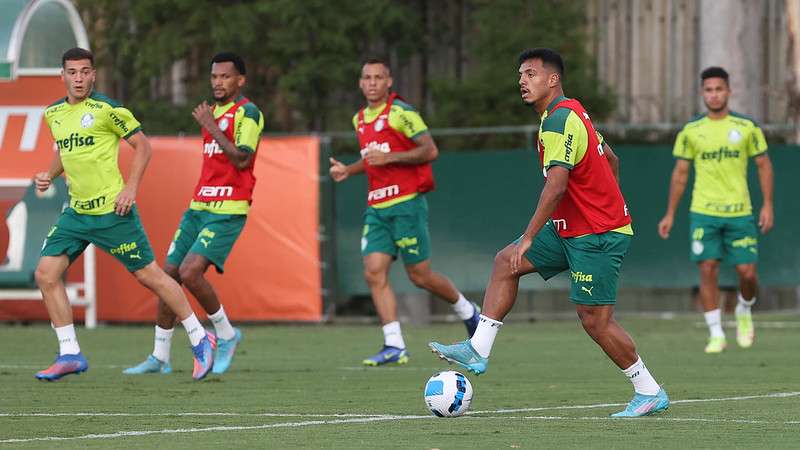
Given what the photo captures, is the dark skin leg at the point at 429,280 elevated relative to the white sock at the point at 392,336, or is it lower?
elevated

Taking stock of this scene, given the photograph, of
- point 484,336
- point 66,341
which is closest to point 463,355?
point 484,336

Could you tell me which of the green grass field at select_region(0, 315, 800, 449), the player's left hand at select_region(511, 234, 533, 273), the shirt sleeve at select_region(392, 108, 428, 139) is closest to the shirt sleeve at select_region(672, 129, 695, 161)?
the green grass field at select_region(0, 315, 800, 449)

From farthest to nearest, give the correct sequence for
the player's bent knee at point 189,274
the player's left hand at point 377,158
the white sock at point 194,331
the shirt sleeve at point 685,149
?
the shirt sleeve at point 685,149 → the player's left hand at point 377,158 → the player's bent knee at point 189,274 → the white sock at point 194,331

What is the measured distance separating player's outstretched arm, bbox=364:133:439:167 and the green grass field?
1585 millimetres

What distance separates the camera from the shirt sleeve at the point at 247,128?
1257 cm

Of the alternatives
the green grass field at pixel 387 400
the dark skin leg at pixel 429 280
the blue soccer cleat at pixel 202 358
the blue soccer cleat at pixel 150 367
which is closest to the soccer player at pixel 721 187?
the green grass field at pixel 387 400

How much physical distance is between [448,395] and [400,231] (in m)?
4.60

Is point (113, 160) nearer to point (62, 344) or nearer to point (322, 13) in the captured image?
point (62, 344)

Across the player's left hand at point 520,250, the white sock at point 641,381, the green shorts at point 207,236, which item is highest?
the player's left hand at point 520,250

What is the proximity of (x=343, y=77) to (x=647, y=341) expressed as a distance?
26.7 feet

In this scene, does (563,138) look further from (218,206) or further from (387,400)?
(218,206)

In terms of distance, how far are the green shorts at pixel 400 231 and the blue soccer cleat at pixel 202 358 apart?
2031 mm

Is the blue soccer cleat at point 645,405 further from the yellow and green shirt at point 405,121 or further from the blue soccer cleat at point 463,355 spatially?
the yellow and green shirt at point 405,121

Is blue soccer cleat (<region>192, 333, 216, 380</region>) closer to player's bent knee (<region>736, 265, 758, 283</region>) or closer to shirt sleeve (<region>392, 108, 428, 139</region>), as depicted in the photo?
shirt sleeve (<region>392, 108, 428, 139</region>)
